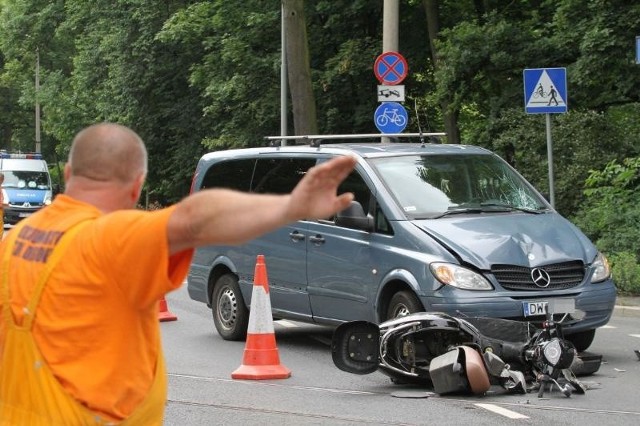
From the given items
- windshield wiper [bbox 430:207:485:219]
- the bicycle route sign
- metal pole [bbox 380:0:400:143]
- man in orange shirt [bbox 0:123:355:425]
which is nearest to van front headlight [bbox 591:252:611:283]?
windshield wiper [bbox 430:207:485:219]

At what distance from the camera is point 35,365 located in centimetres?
354

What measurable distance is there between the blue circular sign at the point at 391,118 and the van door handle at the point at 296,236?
9.45 m

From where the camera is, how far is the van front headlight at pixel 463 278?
1057cm

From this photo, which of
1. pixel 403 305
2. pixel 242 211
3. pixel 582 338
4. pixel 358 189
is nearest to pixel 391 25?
A: pixel 358 189

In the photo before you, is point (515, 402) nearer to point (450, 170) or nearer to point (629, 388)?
point (629, 388)

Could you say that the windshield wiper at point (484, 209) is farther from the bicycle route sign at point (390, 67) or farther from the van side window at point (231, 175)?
the bicycle route sign at point (390, 67)

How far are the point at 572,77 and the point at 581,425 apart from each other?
49.8 ft

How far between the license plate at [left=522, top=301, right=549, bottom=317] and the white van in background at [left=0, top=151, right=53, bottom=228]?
3203cm

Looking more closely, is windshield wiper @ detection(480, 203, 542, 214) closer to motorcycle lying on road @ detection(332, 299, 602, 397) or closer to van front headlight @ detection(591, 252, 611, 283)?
van front headlight @ detection(591, 252, 611, 283)

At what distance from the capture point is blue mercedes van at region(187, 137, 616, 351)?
35.0 ft

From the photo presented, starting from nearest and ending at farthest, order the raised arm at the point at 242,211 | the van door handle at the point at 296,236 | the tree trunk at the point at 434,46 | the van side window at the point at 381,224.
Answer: the raised arm at the point at 242,211, the van side window at the point at 381,224, the van door handle at the point at 296,236, the tree trunk at the point at 434,46

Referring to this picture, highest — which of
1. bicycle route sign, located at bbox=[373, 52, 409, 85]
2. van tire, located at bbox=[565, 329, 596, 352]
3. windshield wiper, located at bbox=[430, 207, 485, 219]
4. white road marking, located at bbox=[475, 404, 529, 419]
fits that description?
bicycle route sign, located at bbox=[373, 52, 409, 85]

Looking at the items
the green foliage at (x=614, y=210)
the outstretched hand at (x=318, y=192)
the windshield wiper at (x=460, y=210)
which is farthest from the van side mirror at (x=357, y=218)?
the outstretched hand at (x=318, y=192)

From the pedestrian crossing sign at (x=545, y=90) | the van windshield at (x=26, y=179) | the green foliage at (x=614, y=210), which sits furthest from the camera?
the van windshield at (x=26, y=179)
